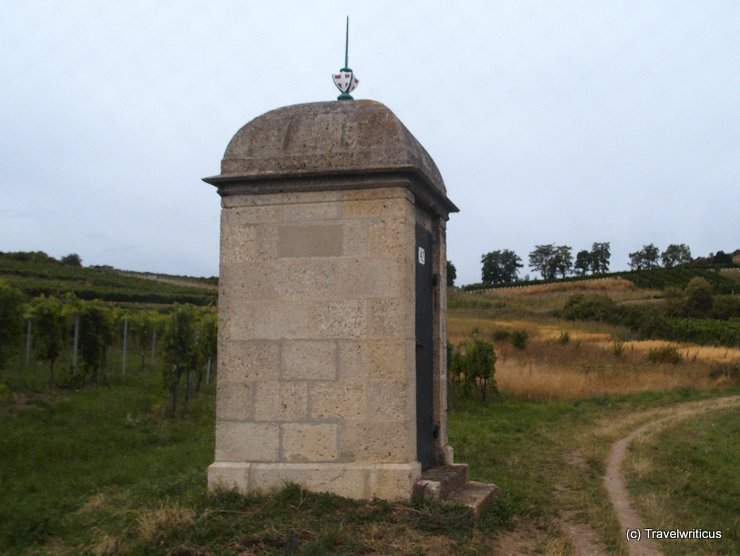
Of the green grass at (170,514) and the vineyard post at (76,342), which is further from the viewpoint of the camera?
the vineyard post at (76,342)

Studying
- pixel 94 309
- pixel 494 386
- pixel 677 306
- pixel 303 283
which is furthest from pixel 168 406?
pixel 677 306

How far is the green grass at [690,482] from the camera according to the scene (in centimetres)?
663

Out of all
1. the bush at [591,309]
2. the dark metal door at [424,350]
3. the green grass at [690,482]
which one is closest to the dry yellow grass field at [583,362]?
the bush at [591,309]

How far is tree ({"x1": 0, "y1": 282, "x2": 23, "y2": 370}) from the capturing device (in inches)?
531

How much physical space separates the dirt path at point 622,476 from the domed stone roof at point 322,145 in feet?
11.8

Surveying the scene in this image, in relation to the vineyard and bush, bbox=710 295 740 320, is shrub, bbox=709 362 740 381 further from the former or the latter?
bush, bbox=710 295 740 320

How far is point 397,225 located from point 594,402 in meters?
13.6

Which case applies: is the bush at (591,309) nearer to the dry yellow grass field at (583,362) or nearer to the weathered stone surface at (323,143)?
the dry yellow grass field at (583,362)

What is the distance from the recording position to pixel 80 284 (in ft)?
157

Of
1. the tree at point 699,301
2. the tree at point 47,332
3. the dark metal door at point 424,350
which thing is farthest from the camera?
the tree at point 699,301

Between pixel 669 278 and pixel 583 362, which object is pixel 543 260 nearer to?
pixel 669 278

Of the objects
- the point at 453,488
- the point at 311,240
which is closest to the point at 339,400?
the point at 311,240

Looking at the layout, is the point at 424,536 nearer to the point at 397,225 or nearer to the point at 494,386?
the point at 397,225

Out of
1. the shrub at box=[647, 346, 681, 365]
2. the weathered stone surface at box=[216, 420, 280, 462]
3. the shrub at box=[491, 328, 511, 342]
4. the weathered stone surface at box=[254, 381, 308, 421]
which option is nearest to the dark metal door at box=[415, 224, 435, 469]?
the weathered stone surface at box=[254, 381, 308, 421]
